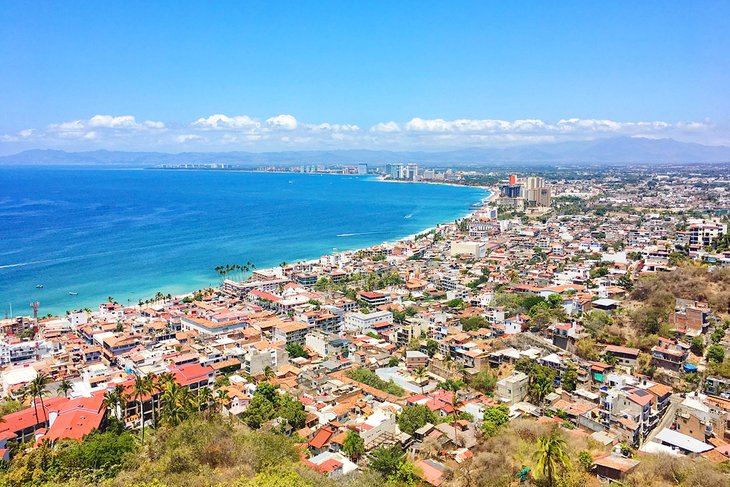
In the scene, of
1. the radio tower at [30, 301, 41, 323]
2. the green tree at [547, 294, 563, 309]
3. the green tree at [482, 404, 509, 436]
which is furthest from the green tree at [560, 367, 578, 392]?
the radio tower at [30, 301, 41, 323]

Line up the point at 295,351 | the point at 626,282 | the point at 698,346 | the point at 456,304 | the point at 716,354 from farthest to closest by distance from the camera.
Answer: the point at 456,304
the point at 626,282
the point at 295,351
the point at 698,346
the point at 716,354

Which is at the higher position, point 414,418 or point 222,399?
point 222,399

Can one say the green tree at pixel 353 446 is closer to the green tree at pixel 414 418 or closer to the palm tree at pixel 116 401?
the green tree at pixel 414 418

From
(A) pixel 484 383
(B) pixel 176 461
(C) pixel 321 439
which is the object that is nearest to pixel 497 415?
Answer: (A) pixel 484 383

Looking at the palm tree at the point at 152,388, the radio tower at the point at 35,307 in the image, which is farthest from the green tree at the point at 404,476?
the radio tower at the point at 35,307

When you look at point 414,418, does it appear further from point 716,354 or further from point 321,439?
point 716,354

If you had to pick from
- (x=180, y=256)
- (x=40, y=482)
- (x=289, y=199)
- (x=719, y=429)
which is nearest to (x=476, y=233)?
(x=180, y=256)

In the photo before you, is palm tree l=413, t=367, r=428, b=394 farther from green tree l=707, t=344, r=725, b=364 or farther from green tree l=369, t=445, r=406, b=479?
green tree l=707, t=344, r=725, b=364

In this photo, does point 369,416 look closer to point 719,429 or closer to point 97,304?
point 719,429
